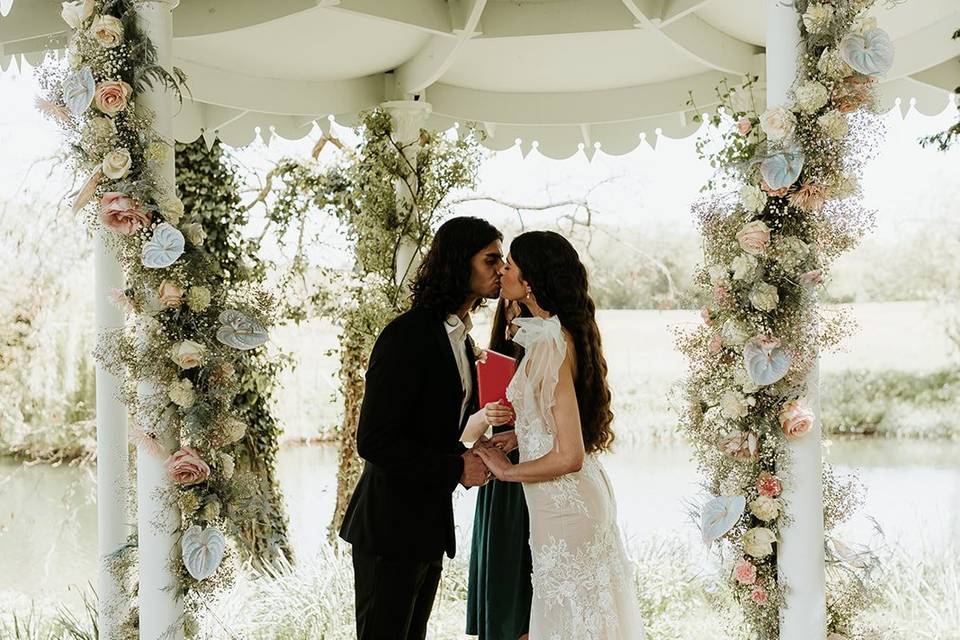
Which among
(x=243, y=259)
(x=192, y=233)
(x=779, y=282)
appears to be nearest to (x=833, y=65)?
(x=779, y=282)

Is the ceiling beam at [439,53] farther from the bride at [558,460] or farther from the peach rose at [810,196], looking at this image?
the peach rose at [810,196]

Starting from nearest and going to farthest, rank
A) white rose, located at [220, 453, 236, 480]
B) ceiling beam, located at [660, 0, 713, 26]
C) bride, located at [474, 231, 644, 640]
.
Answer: white rose, located at [220, 453, 236, 480] → bride, located at [474, 231, 644, 640] → ceiling beam, located at [660, 0, 713, 26]

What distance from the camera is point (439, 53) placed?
4.58 m

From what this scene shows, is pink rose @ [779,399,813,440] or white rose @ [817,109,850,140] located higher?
white rose @ [817,109,850,140]

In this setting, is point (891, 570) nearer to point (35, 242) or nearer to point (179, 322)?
point (179, 322)

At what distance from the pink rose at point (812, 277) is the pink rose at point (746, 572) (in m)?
0.81

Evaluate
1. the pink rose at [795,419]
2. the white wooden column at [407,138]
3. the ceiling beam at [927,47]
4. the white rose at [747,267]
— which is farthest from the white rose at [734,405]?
the white wooden column at [407,138]

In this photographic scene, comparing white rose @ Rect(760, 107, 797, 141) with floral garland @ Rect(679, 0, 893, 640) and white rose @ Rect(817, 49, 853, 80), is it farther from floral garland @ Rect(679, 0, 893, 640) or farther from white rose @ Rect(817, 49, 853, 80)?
white rose @ Rect(817, 49, 853, 80)

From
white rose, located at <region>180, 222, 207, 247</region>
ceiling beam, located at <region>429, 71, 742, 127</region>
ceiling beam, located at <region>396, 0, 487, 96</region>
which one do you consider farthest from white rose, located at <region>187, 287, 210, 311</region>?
ceiling beam, located at <region>429, 71, 742, 127</region>

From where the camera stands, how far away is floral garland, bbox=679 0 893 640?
2.65m

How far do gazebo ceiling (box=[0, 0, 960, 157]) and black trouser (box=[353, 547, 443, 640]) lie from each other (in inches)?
82.5

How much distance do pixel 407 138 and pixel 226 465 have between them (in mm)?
2534

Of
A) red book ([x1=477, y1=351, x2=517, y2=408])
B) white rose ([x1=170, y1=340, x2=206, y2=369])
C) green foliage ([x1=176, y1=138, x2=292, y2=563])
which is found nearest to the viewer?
white rose ([x1=170, y1=340, x2=206, y2=369])

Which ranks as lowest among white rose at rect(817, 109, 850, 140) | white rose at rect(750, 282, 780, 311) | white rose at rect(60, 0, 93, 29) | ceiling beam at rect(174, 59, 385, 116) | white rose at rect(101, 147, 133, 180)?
white rose at rect(750, 282, 780, 311)
